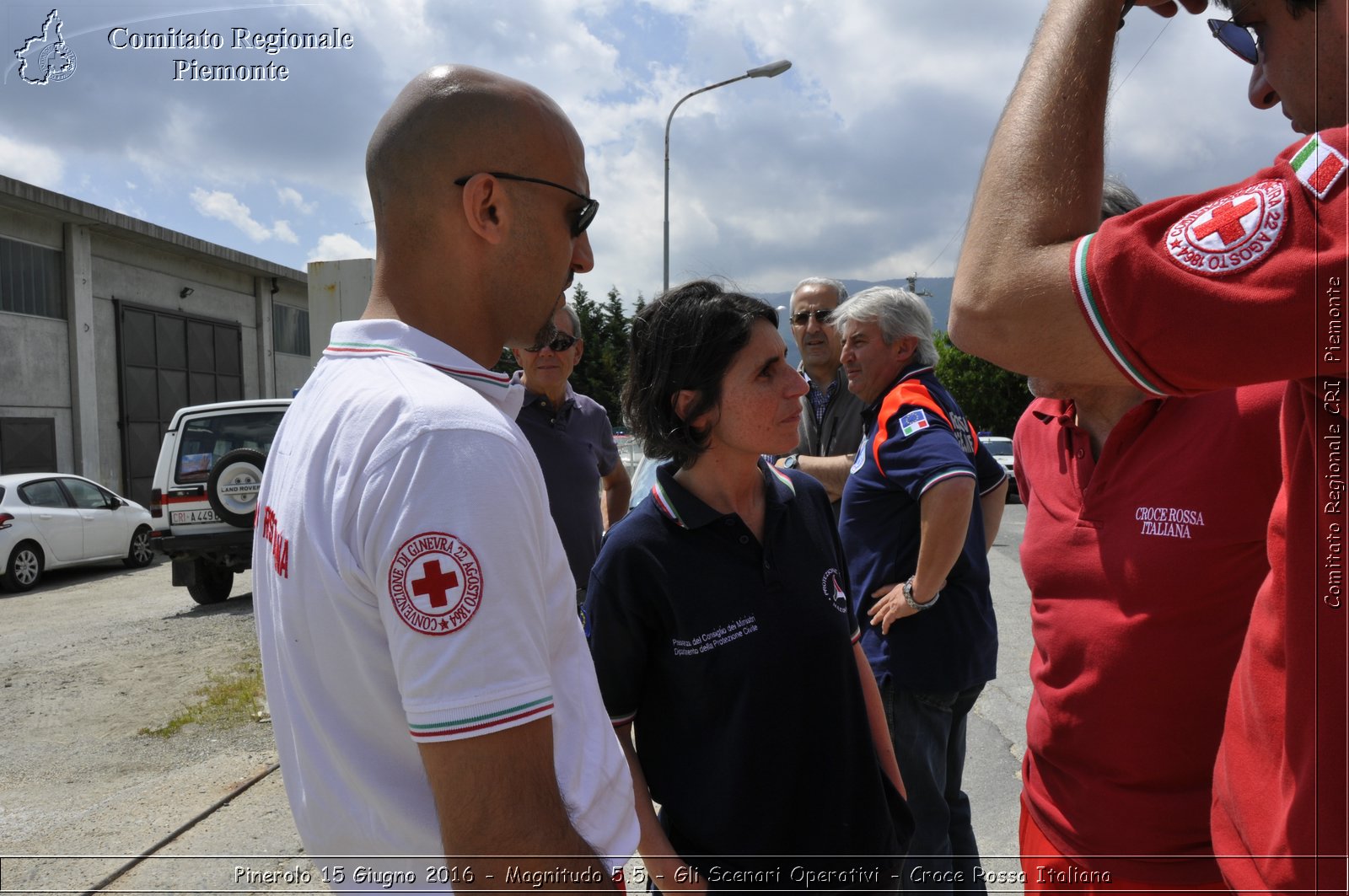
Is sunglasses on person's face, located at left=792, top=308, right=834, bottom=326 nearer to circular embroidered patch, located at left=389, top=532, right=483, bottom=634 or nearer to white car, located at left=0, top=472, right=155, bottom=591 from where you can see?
circular embroidered patch, located at left=389, top=532, right=483, bottom=634

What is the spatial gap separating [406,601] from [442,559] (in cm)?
7

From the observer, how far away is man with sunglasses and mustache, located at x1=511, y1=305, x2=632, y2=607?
4488 mm

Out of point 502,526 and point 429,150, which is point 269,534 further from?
point 429,150

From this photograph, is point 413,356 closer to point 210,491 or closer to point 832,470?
point 832,470

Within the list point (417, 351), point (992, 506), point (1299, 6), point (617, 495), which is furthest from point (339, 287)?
point (1299, 6)

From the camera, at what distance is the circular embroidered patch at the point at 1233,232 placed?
84 cm

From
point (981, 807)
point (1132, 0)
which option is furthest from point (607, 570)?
point (981, 807)

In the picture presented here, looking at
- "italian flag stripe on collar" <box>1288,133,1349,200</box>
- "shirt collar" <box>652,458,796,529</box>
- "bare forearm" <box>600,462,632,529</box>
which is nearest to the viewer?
"italian flag stripe on collar" <box>1288,133,1349,200</box>

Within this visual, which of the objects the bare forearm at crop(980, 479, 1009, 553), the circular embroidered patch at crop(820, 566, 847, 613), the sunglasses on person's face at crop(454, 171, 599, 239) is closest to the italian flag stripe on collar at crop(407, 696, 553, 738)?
the sunglasses on person's face at crop(454, 171, 599, 239)

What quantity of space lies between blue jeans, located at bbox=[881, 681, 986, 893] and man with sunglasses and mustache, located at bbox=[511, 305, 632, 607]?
1956 mm

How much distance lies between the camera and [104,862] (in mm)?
3697

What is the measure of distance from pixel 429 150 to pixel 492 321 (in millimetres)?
294

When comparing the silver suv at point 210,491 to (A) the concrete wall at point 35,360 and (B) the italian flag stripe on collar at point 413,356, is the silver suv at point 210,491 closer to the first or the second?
(B) the italian flag stripe on collar at point 413,356

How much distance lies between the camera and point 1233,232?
33.7 inches
